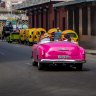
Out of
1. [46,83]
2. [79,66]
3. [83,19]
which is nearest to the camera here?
[46,83]

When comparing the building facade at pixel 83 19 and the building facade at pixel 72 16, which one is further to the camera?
the building facade at pixel 72 16

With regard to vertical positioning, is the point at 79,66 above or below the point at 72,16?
below

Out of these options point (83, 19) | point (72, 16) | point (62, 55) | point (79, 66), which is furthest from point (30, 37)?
point (62, 55)

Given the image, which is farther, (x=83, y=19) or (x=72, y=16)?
(x=72, y=16)

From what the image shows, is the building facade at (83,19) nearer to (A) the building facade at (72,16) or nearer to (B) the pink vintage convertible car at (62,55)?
(A) the building facade at (72,16)

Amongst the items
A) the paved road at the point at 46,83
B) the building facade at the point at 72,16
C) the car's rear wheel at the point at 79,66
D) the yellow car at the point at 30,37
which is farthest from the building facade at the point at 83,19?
the paved road at the point at 46,83

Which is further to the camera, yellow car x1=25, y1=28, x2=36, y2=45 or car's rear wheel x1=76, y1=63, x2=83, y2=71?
yellow car x1=25, y1=28, x2=36, y2=45

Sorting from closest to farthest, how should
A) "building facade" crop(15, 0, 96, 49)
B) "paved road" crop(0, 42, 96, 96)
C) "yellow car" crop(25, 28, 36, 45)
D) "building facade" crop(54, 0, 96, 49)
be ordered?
"paved road" crop(0, 42, 96, 96), "building facade" crop(54, 0, 96, 49), "building facade" crop(15, 0, 96, 49), "yellow car" crop(25, 28, 36, 45)

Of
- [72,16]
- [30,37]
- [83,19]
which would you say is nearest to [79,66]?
[83,19]

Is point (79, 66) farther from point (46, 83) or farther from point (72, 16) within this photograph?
point (72, 16)

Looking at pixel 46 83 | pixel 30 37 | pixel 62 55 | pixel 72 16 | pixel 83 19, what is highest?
pixel 72 16

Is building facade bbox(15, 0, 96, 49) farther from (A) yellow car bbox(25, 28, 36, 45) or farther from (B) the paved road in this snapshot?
(B) the paved road

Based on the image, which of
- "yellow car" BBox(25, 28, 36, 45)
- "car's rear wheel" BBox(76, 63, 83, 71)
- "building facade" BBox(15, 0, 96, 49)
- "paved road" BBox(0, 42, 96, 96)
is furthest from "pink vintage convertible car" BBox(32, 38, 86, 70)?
"yellow car" BBox(25, 28, 36, 45)

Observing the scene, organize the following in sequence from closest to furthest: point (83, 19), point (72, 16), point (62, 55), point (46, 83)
→ point (46, 83)
point (62, 55)
point (83, 19)
point (72, 16)
